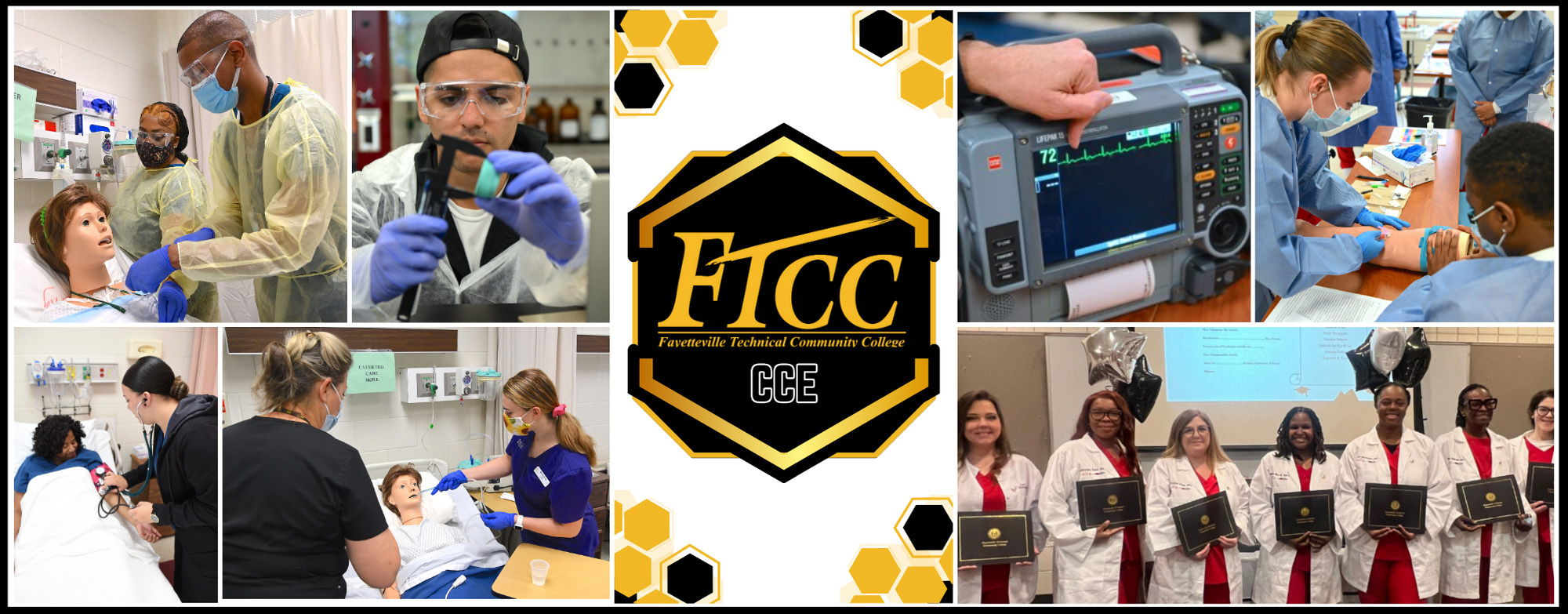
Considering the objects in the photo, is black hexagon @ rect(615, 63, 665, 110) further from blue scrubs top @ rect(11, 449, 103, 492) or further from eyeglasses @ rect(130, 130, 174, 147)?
blue scrubs top @ rect(11, 449, 103, 492)

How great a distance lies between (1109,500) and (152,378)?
2.67m

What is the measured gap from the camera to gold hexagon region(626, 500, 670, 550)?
293cm

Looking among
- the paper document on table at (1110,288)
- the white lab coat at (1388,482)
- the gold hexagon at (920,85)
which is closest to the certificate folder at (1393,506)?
the white lab coat at (1388,482)

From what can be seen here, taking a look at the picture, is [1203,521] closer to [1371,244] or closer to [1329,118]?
[1371,244]

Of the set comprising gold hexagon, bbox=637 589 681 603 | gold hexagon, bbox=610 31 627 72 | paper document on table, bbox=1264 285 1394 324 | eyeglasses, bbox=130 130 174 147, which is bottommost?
gold hexagon, bbox=637 589 681 603

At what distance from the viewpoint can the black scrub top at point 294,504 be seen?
2859 mm

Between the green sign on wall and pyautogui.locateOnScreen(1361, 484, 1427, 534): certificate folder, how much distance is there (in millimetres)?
2758

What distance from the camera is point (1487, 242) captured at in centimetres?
290

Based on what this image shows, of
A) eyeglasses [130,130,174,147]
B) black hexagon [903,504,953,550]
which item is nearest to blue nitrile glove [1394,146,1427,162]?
black hexagon [903,504,953,550]

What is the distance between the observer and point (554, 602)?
2.95 m

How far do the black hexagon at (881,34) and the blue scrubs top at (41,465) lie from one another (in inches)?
95.1

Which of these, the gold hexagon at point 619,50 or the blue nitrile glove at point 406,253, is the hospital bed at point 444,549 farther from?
the gold hexagon at point 619,50

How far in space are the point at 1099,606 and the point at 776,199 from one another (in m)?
1.47

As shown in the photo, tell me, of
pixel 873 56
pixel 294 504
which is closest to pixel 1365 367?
pixel 873 56
